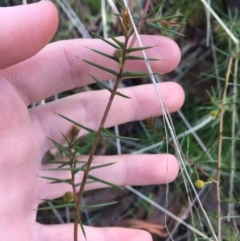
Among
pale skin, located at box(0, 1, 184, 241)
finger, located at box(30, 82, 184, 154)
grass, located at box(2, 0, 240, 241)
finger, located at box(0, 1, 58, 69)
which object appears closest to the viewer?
finger, located at box(0, 1, 58, 69)

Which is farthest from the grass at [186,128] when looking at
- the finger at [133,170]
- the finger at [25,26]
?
the finger at [25,26]

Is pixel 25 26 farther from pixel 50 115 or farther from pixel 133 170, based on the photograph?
pixel 133 170

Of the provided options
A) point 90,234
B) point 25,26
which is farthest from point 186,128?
point 25,26

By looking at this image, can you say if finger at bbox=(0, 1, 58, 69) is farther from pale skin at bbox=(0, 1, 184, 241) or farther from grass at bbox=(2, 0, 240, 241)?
grass at bbox=(2, 0, 240, 241)

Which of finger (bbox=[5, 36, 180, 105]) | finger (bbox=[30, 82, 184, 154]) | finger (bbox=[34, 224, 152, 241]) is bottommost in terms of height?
finger (bbox=[34, 224, 152, 241])

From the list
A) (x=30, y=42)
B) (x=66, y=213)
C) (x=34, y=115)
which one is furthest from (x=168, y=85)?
(x=66, y=213)

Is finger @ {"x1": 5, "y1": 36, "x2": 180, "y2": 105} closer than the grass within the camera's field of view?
Yes

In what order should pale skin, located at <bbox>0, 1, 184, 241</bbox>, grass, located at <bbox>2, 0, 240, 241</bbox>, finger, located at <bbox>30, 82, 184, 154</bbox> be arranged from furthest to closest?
grass, located at <bbox>2, 0, 240, 241</bbox> → finger, located at <bbox>30, 82, 184, 154</bbox> → pale skin, located at <bbox>0, 1, 184, 241</bbox>

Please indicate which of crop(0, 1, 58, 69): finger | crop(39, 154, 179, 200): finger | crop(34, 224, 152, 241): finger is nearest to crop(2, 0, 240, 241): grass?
crop(39, 154, 179, 200): finger
